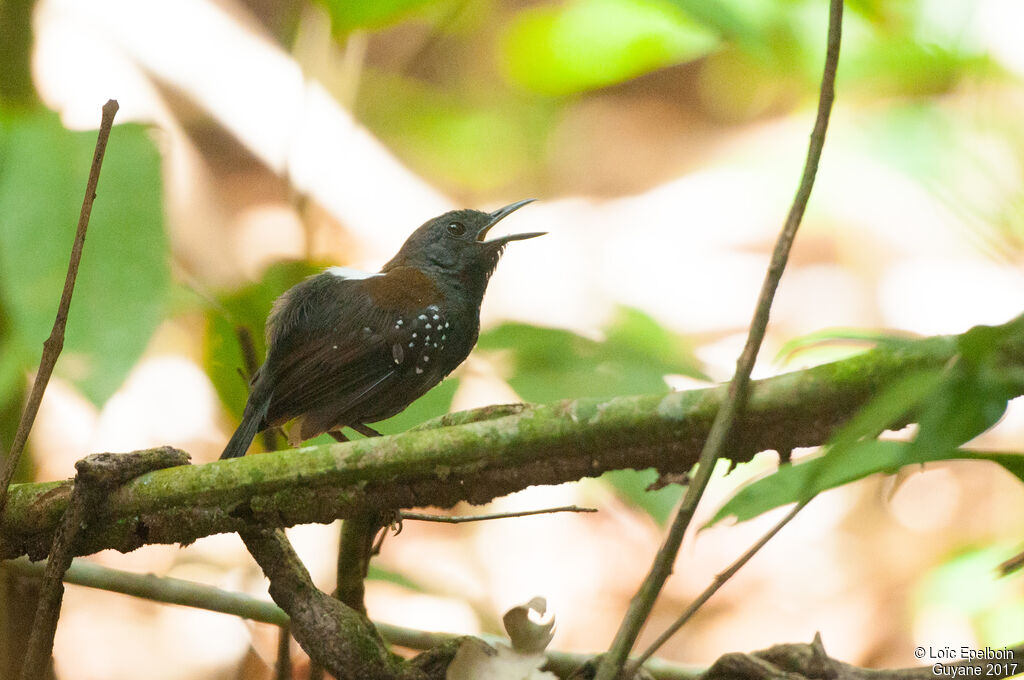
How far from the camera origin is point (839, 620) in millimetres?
3381

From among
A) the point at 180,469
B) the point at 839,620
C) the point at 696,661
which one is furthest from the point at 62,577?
the point at 839,620

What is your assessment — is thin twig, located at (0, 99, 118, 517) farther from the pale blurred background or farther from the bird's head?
the bird's head

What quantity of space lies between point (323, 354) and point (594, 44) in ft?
4.45

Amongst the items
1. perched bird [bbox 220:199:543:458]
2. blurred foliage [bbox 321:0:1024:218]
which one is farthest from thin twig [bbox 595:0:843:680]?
perched bird [bbox 220:199:543:458]

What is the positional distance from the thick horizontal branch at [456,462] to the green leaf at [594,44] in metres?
1.12

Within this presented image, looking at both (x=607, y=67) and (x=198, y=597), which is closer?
(x=198, y=597)

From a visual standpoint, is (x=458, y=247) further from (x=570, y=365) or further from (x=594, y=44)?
(x=594, y=44)

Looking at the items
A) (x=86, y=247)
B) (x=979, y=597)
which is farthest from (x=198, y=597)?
(x=979, y=597)

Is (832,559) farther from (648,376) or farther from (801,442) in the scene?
(801,442)

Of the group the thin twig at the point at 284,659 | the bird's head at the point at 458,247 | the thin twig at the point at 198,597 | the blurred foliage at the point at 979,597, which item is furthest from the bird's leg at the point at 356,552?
the blurred foliage at the point at 979,597

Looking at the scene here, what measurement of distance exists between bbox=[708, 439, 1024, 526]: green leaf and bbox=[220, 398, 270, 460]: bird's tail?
3.49ft

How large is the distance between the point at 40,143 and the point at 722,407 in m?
1.12

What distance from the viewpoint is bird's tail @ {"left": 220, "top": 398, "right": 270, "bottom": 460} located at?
62.8 inches

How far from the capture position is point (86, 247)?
1.27 metres
